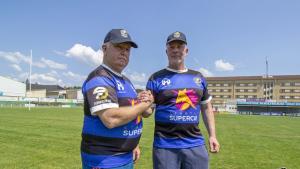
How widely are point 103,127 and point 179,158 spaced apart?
1.31 m

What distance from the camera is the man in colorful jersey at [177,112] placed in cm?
398

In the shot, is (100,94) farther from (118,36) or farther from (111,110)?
(118,36)

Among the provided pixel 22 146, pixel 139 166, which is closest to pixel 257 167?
pixel 139 166

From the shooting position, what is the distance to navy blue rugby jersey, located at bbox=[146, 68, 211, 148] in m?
4.01

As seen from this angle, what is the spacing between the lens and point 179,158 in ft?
13.1

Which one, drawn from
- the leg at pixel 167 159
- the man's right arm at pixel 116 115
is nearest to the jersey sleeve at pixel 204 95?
the leg at pixel 167 159

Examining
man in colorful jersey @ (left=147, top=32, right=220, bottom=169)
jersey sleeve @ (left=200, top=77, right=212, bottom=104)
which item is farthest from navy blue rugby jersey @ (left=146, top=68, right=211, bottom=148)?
jersey sleeve @ (left=200, top=77, right=212, bottom=104)

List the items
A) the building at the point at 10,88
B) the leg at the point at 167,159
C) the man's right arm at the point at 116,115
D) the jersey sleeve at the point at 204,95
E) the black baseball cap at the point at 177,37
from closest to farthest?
the man's right arm at the point at 116,115 → the leg at the point at 167,159 → the black baseball cap at the point at 177,37 → the jersey sleeve at the point at 204,95 → the building at the point at 10,88

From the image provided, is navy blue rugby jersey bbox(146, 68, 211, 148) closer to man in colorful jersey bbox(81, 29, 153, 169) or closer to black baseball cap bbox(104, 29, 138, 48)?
man in colorful jersey bbox(81, 29, 153, 169)

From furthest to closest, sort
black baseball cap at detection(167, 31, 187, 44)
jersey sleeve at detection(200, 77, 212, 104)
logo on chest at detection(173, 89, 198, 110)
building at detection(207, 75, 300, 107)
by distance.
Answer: building at detection(207, 75, 300, 107) < jersey sleeve at detection(200, 77, 212, 104) < black baseball cap at detection(167, 31, 187, 44) < logo on chest at detection(173, 89, 198, 110)

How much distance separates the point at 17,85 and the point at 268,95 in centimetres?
8353

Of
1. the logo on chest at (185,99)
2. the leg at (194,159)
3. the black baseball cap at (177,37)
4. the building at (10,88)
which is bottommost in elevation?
the leg at (194,159)

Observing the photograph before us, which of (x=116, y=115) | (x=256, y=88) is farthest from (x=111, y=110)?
(x=256, y=88)

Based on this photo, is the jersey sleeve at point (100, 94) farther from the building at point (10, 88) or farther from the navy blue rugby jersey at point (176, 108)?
the building at point (10, 88)
